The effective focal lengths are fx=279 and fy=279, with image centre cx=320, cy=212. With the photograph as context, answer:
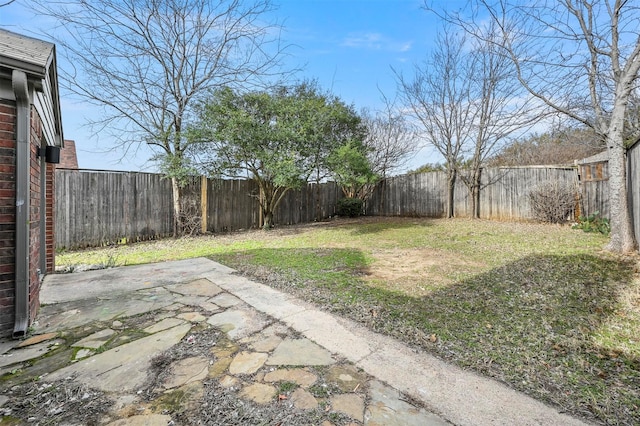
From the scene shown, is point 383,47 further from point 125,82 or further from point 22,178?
point 22,178

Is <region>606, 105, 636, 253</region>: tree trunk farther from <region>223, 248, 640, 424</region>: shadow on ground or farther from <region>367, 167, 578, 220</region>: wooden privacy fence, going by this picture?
<region>367, 167, 578, 220</region>: wooden privacy fence

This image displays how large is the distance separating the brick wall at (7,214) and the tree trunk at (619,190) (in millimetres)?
7498

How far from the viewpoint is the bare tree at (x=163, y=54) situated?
684cm

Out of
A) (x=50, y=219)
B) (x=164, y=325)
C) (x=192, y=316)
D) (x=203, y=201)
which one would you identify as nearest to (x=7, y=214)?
(x=164, y=325)

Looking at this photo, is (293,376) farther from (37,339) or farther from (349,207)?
(349,207)

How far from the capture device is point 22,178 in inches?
85.7

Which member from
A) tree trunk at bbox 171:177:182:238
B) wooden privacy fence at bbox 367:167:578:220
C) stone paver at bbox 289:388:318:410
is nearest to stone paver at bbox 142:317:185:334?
stone paver at bbox 289:388:318:410

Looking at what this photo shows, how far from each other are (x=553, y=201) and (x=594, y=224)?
1.20 meters

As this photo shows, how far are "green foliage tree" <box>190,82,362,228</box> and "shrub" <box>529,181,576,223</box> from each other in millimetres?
5904

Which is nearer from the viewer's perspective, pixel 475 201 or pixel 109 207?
pixel 109 207

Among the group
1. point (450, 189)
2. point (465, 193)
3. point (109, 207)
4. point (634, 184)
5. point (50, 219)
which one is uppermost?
point (450, 189)

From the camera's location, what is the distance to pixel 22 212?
218 centimetres

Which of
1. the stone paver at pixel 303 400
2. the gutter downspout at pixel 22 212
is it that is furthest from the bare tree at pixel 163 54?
the stone paver at pixel 303 400

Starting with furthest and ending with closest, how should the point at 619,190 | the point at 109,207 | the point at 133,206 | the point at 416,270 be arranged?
the point at 133,206, the point at 109,207, the point at 619,190, the point at 416,270
